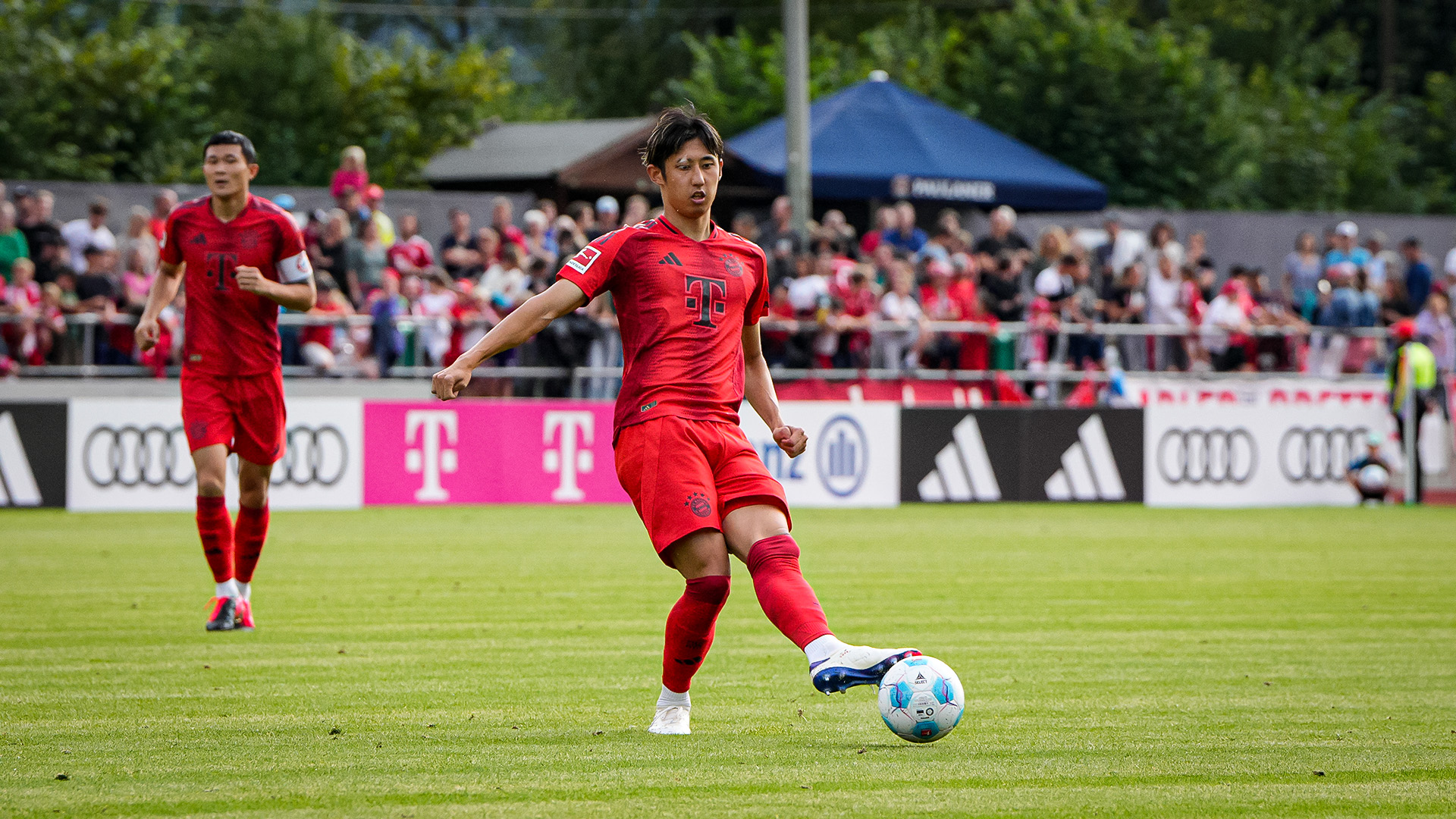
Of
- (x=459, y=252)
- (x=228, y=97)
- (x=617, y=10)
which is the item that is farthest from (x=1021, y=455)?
(x=617, y=10)

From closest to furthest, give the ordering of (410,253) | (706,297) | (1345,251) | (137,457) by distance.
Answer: (706,297), (137,457), (410,253), (1345,251)

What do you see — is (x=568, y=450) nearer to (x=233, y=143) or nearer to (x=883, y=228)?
(x=883, y=228)

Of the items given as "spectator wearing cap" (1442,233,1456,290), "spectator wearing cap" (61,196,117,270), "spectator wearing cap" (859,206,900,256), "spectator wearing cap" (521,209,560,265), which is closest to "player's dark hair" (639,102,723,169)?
"spectator wearing cap" (521,209,560,265)

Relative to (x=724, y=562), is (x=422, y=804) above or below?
below

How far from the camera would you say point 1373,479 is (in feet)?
73.9

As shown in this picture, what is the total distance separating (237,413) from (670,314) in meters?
4.18

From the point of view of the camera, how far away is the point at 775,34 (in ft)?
148

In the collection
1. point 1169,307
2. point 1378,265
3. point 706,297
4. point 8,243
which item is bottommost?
point 706,297

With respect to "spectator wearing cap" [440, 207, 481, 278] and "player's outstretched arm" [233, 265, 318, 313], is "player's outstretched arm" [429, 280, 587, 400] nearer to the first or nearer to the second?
"player's outstretched arm" [233, 265, 318, 313]

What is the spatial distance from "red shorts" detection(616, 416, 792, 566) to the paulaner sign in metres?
21.1

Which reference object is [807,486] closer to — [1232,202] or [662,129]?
[662,129]

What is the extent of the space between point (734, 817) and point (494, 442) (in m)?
15.2

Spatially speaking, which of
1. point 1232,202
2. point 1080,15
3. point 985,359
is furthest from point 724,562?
point 1080,15

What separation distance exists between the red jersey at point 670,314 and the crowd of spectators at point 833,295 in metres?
14.1
